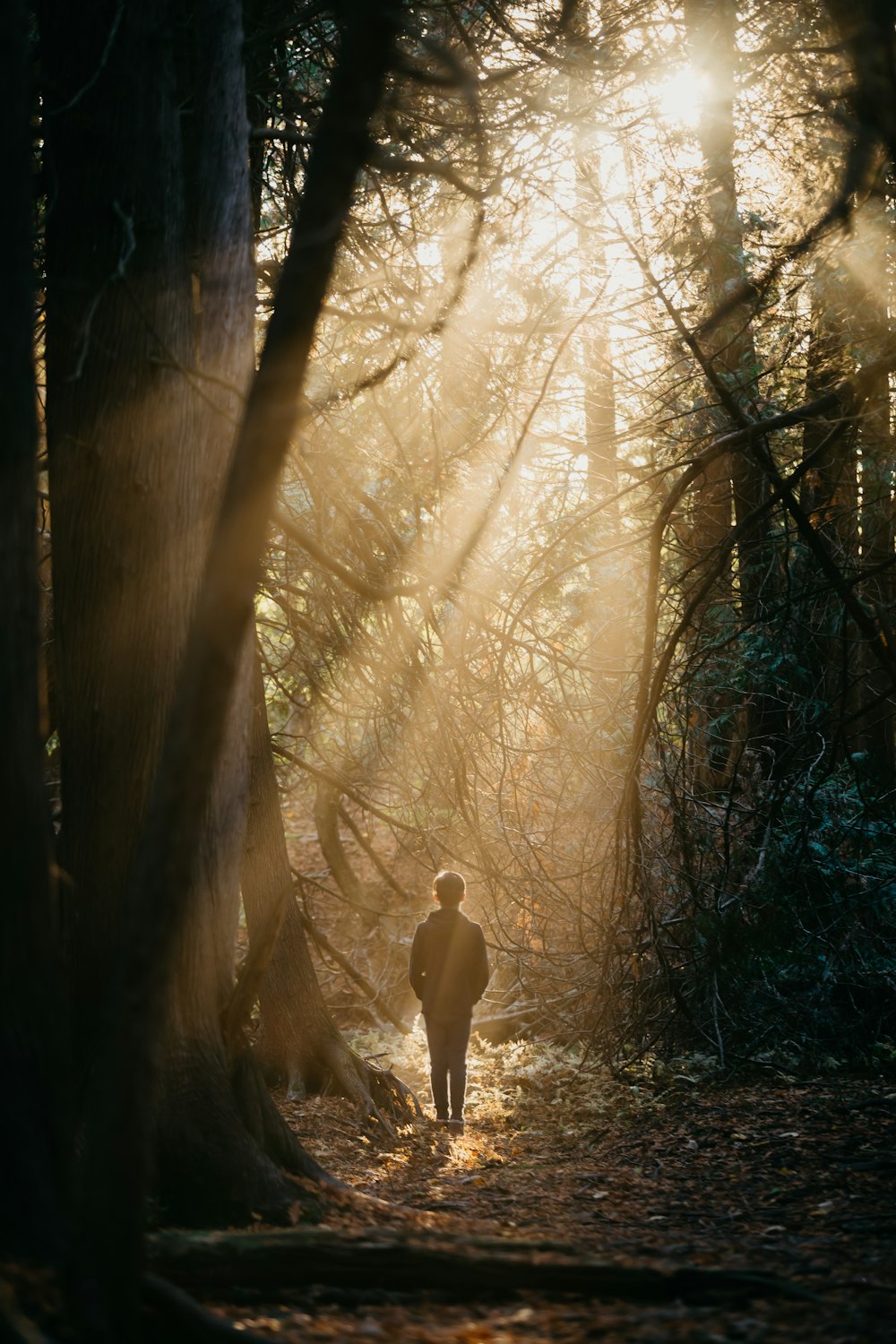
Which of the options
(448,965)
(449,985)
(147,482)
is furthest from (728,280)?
(449,985)

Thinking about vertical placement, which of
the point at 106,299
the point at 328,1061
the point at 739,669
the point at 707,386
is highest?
the point at 707,386

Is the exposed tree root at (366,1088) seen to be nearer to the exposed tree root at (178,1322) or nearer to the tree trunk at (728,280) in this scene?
the tree trunk at (728,280)

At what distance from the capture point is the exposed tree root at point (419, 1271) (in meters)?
3.65

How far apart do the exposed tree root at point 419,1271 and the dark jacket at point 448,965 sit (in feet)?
16.0

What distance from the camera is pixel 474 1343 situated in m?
3.28

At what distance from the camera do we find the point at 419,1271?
3.74 m

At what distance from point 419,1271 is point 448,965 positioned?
5.02 m

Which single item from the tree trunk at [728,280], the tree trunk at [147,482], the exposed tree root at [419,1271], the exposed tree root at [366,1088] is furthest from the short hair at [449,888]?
the exposed tree root at [419,1271]

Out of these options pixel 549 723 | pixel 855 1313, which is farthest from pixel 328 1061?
pixel 855 1313

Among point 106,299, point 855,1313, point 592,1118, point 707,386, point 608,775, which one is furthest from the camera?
point 608,775

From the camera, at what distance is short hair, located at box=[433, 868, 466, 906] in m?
8.77

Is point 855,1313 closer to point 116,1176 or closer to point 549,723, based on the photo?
point 116,1176

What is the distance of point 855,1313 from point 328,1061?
5.14 m

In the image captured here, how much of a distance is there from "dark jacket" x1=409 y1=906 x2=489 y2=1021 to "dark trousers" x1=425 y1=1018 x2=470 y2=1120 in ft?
0.33
